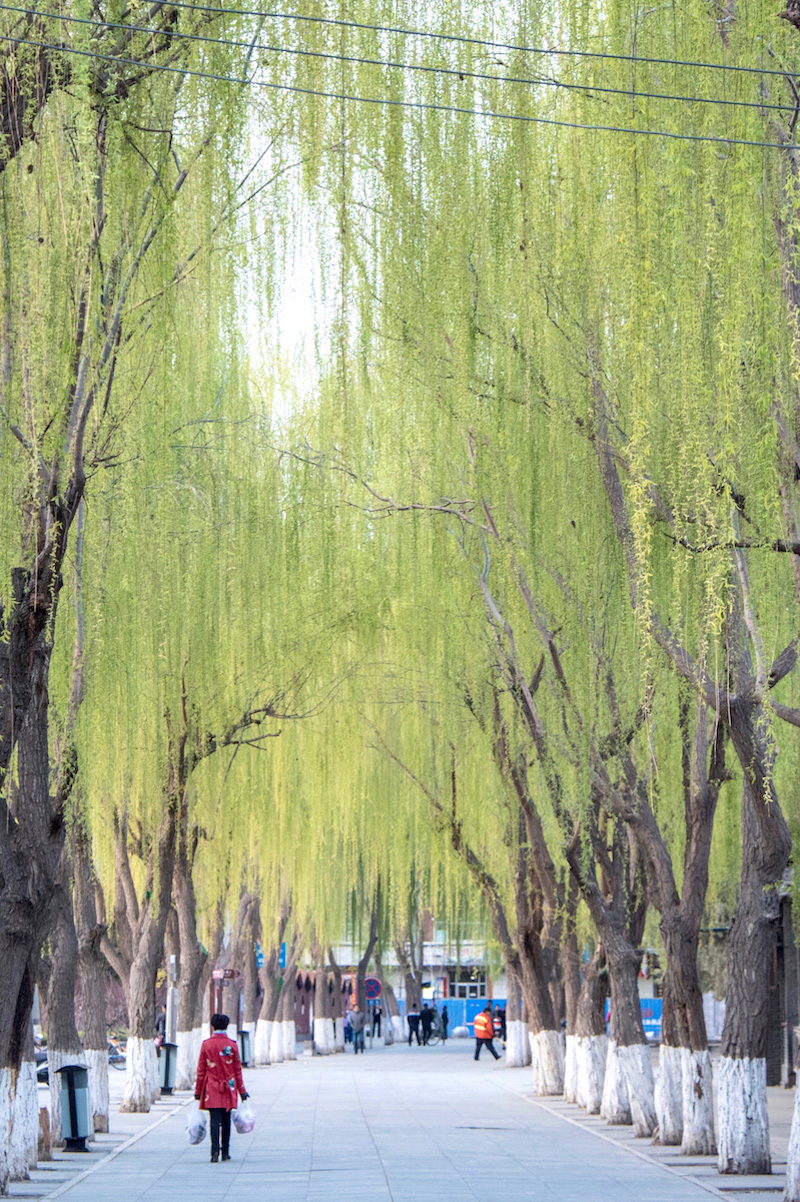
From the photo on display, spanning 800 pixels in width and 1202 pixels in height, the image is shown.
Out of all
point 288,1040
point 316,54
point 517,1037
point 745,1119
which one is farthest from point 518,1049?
point 316,54

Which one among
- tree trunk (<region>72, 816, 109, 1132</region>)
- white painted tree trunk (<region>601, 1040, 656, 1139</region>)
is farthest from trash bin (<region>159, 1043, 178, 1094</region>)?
white painted tree trunk (<region>601, 1040, 656, 1139</region>)

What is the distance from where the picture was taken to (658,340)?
29.9 ft

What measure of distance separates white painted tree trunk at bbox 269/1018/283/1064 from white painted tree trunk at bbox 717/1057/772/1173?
27.6 m

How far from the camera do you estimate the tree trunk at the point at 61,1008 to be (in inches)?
672

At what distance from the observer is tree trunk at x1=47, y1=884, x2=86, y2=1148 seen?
17.1 meters

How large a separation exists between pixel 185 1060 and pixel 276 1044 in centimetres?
1436

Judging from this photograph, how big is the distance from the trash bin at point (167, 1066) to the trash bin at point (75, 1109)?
8.39 metres

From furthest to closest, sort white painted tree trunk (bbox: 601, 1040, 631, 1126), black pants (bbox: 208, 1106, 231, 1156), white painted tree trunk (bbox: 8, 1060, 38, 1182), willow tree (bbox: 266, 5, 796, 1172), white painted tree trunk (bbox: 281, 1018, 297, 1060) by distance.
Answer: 1. white painted tree trunk (bbox: 281, 1018, 297, 1060)
2. white painted tree trunk (bbox: 601, 1040, 631, 1126)
3. black pants (bbox: 208, 1106, 231, 1156)
4. white painted tree trunk (bbox: 8, 1060, 38, 1182)
5. willow tree (bbox: 266, 5, 796, 1172)

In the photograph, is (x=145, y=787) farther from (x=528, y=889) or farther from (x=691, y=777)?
(x=528, y=889)

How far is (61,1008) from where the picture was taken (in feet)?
56.7

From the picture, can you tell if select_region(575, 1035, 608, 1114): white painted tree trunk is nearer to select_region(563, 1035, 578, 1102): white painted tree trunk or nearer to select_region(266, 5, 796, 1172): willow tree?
select_region(563, 1035, 578, 1102): white painted tree trunk

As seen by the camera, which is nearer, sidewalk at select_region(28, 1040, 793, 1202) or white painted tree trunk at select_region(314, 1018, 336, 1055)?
sidewalk at select_region(28, 1040, 793, 1202)

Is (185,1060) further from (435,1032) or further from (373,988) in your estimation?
(373,988)

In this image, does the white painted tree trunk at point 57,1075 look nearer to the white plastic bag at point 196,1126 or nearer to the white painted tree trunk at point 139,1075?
the white plastic bag at point 196,1126
